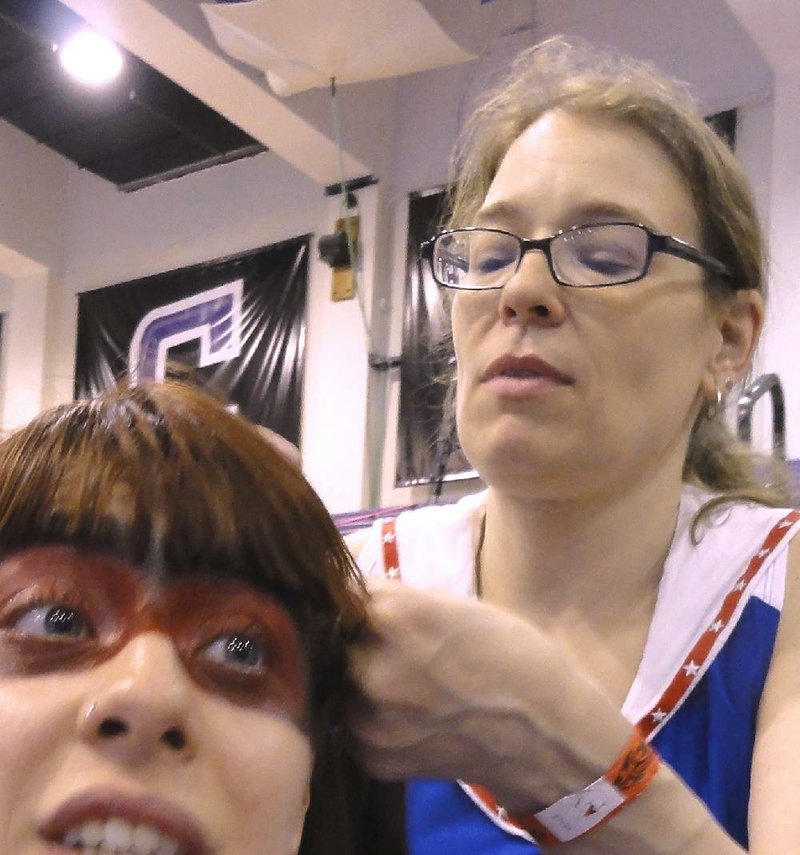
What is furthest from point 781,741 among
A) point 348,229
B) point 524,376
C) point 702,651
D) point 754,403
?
point 348,229

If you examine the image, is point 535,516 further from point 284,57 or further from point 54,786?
point 284,57

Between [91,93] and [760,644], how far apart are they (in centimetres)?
373

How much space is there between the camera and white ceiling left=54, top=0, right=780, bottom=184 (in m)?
2.96

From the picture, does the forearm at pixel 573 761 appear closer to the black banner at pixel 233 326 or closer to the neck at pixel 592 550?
the neck at pixel 592 550

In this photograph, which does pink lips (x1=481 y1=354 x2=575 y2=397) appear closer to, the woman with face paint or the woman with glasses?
the woman with glasses

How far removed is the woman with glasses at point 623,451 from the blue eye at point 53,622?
28 centimetres

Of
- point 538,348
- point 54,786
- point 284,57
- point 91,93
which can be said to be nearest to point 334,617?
point 54,786

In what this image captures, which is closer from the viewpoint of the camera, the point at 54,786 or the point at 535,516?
the point at 54,786

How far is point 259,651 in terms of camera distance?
20.9 inches

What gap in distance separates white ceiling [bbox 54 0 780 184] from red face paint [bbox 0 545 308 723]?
238 cm

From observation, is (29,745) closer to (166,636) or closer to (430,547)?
(166,636)

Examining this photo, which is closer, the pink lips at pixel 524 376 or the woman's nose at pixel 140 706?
the woman's nose at pixel 140 706

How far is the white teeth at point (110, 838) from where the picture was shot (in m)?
0.44

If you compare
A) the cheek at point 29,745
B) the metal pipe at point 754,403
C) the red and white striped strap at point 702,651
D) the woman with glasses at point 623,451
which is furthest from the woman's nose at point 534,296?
the metal pipe at point 754,403
